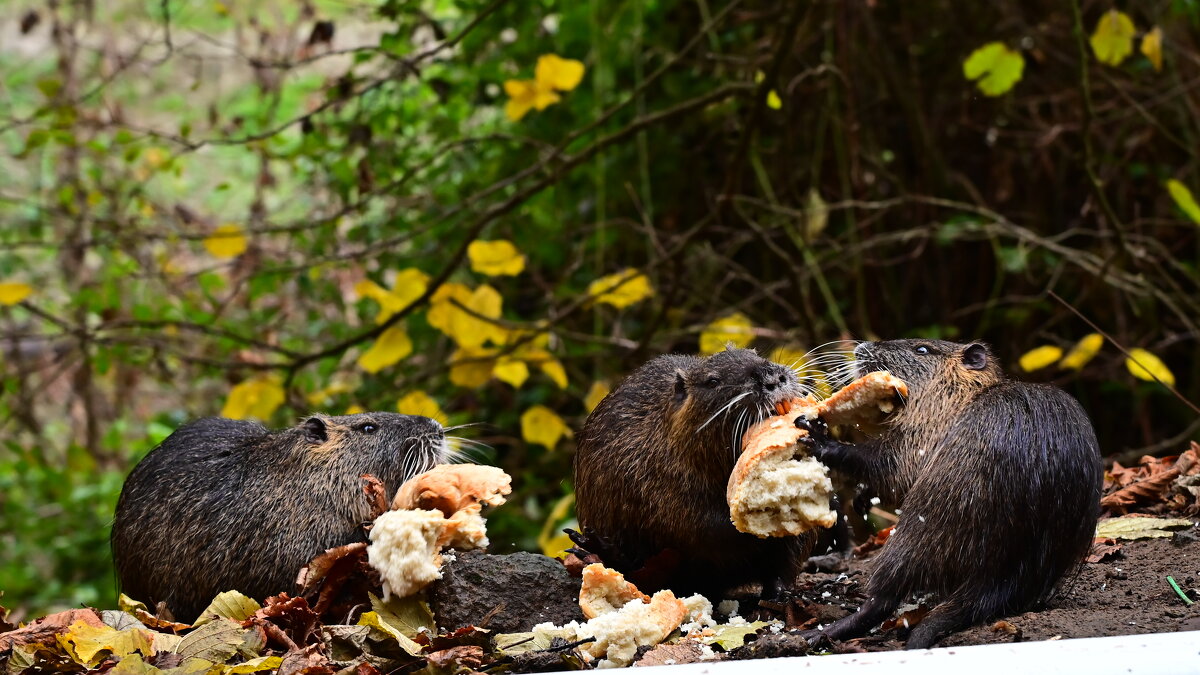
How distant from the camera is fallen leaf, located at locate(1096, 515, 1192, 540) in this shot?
3.50 metres

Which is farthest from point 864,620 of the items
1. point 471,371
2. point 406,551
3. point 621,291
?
point 471,371

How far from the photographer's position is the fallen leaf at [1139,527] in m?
3.50

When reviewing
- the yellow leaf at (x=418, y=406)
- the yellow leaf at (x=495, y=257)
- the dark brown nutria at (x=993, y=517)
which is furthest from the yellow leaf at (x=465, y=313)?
the dark brown nutria at (x=993, y=517)

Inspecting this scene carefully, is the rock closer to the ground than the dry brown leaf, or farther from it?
closer to the ground

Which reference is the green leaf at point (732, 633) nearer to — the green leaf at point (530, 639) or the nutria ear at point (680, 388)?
the green leaf at point (530, 639)

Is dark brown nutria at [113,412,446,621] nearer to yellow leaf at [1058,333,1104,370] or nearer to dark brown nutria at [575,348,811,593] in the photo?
dark brown nutria at [575,348,811,593]

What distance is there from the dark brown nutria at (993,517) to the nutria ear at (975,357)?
510mm

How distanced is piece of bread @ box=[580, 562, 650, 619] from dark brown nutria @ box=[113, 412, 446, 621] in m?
0.85

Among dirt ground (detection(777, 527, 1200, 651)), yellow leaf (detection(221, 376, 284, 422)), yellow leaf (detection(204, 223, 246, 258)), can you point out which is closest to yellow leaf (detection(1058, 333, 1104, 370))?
dirt ground (detection(777, 527, 1200, 651))

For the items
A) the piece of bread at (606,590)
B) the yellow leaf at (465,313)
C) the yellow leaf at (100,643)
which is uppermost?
the yellow leaf at (465,313)

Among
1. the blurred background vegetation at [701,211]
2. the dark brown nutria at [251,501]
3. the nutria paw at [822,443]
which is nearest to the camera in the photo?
the nutria paw at [822,443]

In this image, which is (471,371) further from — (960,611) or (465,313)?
(960,611)

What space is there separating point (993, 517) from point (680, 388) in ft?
3.87

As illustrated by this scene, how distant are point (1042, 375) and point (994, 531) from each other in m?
4.92
